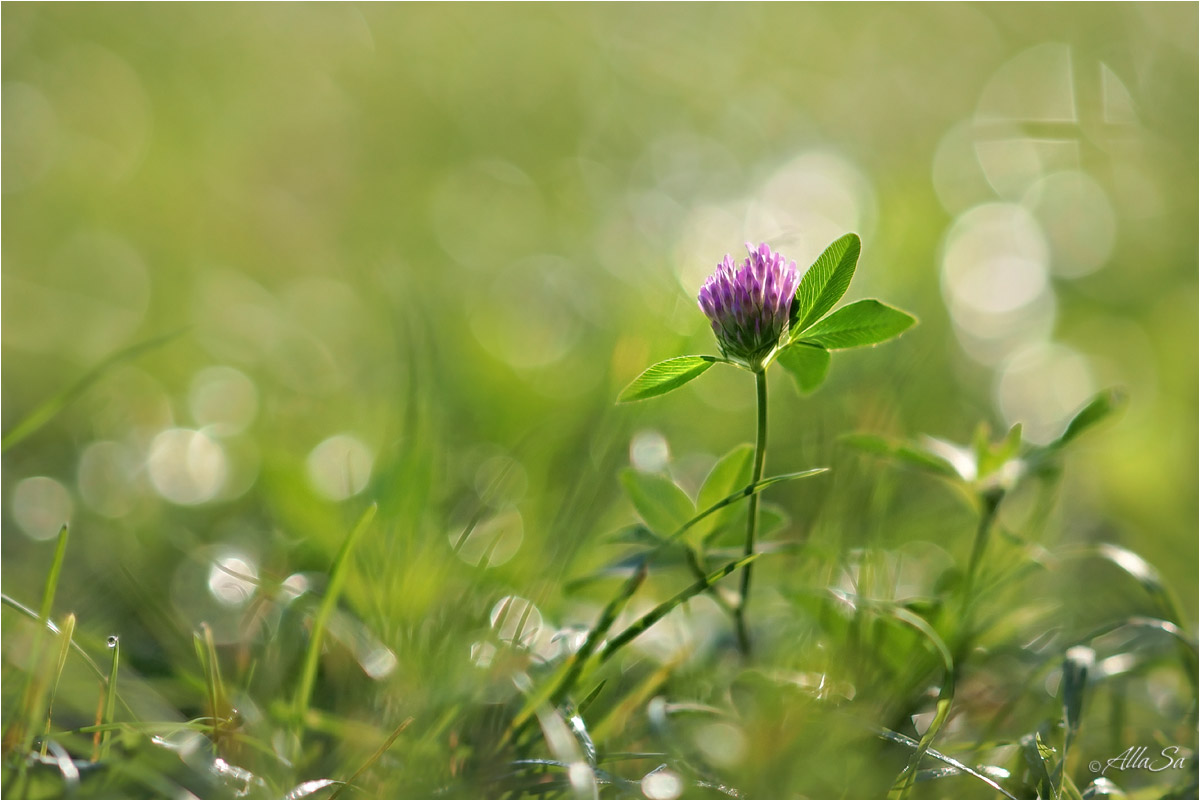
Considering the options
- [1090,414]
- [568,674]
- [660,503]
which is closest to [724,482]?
[660,503]

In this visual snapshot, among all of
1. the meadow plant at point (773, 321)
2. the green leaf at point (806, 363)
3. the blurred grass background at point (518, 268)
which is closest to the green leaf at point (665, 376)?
the meadow plant at point (773, 321)

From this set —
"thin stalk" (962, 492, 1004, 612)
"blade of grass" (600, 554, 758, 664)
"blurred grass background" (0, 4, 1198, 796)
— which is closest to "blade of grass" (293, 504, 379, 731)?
"blurred grass background" (0, 4, 1198, 796)

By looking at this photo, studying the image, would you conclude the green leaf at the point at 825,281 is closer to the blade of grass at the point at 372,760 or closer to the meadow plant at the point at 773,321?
the meadow plant at the point at 773,321

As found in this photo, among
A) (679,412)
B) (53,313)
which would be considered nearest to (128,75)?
(53,313)

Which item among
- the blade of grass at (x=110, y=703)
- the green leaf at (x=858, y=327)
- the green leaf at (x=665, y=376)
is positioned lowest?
the blade of grass at (x=110, y=703)

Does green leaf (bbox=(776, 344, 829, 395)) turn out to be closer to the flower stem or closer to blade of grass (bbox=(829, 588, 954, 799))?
the flower stem

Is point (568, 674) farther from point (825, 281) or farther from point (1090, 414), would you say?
point (1090, 414)
